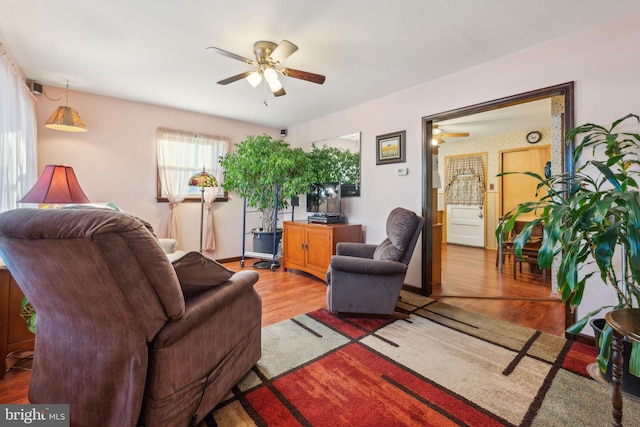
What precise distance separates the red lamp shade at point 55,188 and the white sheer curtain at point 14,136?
252 mm

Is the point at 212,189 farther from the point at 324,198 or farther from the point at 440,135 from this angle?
the point at 440,135

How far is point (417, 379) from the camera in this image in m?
1.66

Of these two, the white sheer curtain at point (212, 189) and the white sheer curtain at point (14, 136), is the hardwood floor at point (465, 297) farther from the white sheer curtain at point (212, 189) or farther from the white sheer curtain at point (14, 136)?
the white sheer curtain at point (14, 136)

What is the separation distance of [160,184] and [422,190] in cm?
356

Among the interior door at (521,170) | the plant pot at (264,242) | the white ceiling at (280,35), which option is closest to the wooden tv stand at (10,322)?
the white ceiling at (280,35)

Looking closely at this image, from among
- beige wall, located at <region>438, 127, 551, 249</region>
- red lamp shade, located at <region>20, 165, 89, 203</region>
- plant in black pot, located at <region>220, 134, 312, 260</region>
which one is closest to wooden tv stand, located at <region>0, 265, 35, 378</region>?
red lamp shade, located at <region>20, 165, 89, 203</region>

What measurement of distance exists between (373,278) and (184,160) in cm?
336

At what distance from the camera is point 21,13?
1970mm

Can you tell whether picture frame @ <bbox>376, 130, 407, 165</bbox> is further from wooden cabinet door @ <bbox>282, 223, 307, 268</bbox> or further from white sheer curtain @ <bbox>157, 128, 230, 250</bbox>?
white sheer curtain @ <bbox>157, 128, 230, 250</bbox>

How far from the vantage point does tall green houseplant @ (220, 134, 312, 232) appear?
3.90 metres

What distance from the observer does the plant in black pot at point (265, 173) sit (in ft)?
12.8

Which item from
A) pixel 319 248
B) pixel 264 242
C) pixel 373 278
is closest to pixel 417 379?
pixel 373 278

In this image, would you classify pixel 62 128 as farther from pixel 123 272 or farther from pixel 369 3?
pixel 369 3

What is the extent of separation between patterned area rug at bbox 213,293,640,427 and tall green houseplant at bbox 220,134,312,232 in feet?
7.05
